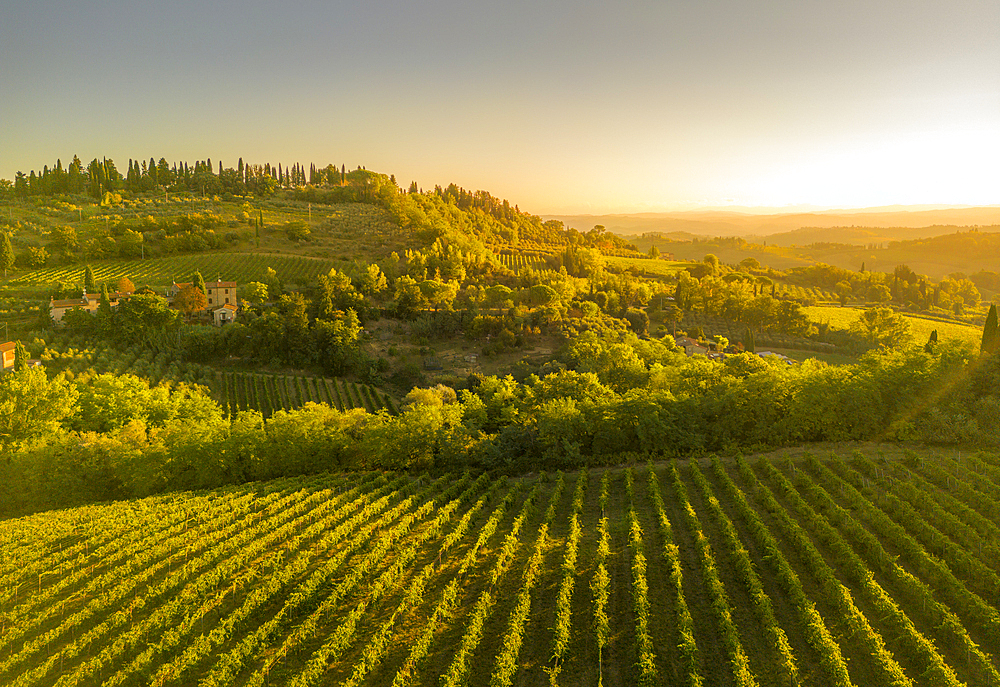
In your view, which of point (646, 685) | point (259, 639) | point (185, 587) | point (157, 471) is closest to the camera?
point (646, 685)

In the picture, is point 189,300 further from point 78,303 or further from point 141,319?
point 78,303

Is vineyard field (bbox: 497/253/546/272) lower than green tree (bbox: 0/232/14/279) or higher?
higher

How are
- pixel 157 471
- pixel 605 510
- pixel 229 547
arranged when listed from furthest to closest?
1. pixel 157 471
2. pixel 605 510
3. pixel 229 547

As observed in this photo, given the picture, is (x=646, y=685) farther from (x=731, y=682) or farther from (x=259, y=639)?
(x=259, y=639)

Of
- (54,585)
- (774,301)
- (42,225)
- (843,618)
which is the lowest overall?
(54,585)

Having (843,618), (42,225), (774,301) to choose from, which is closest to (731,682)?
(843,618)

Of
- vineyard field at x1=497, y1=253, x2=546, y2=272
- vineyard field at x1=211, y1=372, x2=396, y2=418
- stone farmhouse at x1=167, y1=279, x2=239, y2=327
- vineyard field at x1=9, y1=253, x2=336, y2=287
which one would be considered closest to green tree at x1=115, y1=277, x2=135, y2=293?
stone farmhouse at x1=167, y1=279, x2=239, y2=327

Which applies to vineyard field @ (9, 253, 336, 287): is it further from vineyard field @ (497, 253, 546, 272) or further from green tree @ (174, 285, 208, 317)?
vineyard field @ (497, 253, 546, 272)
